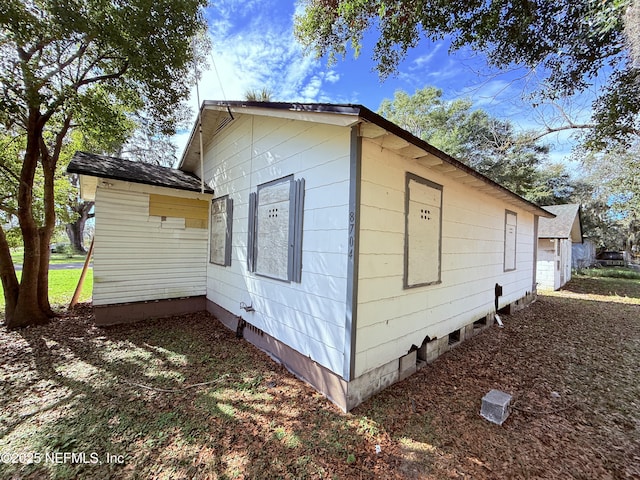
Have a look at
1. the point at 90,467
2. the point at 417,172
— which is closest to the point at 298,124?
the point at 417,172

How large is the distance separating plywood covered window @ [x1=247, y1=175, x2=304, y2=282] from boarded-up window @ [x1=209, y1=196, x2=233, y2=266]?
1053mm

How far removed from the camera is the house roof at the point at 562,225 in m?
11.9

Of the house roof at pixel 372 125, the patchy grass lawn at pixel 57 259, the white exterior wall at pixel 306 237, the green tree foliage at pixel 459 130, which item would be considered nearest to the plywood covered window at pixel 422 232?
the house roof at pixel 372 125

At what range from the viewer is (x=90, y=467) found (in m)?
2.17

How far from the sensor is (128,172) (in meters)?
5.67

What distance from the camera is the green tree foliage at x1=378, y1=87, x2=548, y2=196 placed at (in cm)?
1742

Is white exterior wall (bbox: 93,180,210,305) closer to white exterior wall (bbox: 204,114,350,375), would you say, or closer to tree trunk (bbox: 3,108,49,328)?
tree trunk (bbox: 3,108,49,328)

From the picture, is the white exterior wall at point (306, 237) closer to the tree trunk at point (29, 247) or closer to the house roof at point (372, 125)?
the house roof at point (372, 125)

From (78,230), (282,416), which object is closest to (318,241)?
(282,416)

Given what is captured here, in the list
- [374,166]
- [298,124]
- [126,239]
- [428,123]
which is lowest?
[126,239]

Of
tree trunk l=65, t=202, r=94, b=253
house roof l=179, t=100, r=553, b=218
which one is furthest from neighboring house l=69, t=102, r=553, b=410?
tree trunk l=65, t=202, r=94, b=253

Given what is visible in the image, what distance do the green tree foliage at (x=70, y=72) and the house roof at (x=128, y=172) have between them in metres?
0.63

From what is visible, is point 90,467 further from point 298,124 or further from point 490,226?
point 490,226

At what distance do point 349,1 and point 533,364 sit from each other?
22.5 ft
